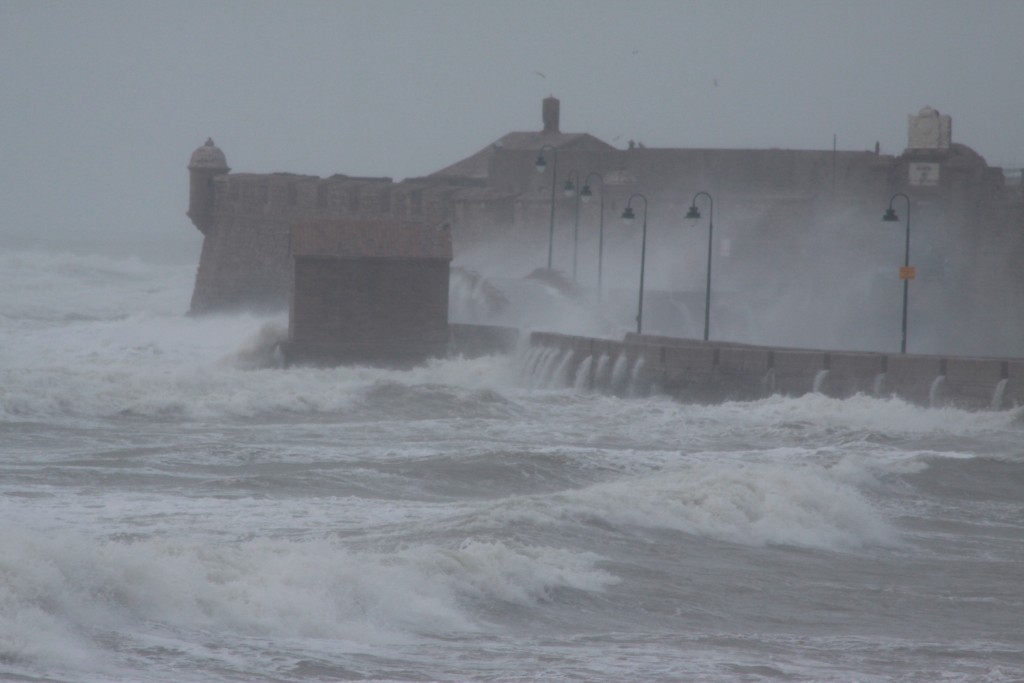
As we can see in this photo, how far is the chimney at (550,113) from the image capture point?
2303 inches

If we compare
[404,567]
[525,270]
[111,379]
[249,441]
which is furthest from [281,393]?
[525,270]

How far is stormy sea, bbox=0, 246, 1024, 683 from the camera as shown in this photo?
886 centimetres

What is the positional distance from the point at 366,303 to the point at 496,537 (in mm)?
17968

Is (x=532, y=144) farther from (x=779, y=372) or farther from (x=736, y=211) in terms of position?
(x=779, y=372)

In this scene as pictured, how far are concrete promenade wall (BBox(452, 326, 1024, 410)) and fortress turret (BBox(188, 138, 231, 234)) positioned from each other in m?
24.0

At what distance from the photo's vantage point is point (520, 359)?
2827cm

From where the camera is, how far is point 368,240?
3008 centimetres

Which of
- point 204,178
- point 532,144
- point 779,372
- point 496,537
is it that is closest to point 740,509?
point 496,537

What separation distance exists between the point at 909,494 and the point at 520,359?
13016 mm

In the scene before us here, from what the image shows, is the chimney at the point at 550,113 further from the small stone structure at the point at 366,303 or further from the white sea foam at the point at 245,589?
the white sea foam at the point at 245,589

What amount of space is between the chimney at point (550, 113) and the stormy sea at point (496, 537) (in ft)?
114

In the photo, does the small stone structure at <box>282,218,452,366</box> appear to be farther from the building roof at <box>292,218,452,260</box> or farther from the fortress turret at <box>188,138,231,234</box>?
the fortress turret at <box>188,138,231,234</box>

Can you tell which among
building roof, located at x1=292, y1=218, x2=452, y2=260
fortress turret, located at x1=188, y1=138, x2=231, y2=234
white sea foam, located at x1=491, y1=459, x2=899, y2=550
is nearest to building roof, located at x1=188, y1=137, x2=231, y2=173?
fortress turret, located at x1=188, y1=138, x2=231, y2=234

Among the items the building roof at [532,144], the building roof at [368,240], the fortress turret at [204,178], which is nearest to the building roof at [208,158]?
the fortress turret at [204,178]
